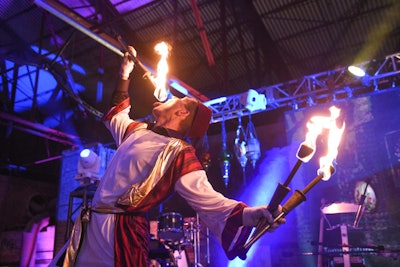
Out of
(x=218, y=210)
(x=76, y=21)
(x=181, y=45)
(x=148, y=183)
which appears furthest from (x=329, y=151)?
(x=181, y=45)

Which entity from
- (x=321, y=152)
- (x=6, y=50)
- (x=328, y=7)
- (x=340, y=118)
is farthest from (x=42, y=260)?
(x=328, y=7)

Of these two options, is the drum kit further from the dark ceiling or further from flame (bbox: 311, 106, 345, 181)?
flame (bbox: 311, 106, 345, 181)

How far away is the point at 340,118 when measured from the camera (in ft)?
25.2

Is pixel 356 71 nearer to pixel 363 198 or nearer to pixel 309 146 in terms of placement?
pixel 363 198

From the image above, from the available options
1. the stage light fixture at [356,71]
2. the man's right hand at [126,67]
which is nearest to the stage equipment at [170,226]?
the stage light fixture at [356,71]

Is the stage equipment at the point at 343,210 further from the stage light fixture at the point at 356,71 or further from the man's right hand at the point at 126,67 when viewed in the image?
the man's right hand at the point at 126,67

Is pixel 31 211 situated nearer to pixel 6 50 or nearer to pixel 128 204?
pixel 6 50

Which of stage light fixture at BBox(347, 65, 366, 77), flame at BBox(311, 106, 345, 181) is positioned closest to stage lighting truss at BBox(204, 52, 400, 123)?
stage light fixture at BBox(347, 65, 366, 77)

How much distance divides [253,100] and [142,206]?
6.27 meters

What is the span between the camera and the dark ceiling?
9.16 metres

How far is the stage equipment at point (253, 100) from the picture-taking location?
7762 mm

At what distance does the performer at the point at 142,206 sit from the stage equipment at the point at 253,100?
5802mm

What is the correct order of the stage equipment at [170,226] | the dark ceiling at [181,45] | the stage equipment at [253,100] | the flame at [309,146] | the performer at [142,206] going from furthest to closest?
1. the dark ceiling at [181,45]
2. the stage equipment at [253,100]
3. the stage equipment at [170,226]
4. the performer at [142,206]
5. the flame at [309,146]

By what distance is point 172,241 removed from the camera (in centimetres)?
722
